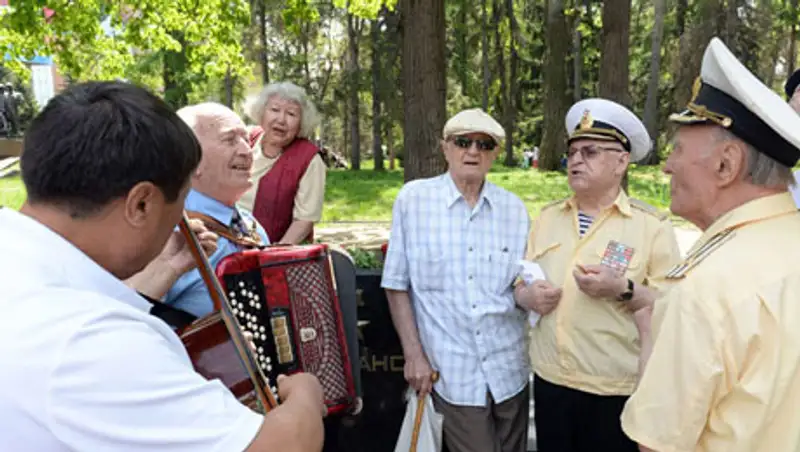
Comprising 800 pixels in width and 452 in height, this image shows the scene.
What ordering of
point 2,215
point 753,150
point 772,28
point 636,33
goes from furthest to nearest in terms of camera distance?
point 636,33, point 772,28, point 753,150, point 2,215

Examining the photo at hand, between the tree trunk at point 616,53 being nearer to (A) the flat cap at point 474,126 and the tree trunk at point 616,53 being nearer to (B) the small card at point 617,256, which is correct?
(A) the flat cap at point 474,126

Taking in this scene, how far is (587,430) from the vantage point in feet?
9.12

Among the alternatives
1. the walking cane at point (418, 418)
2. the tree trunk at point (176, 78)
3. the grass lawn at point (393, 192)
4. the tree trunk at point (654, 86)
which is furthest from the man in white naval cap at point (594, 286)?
the tree trunk at point (654, 86)

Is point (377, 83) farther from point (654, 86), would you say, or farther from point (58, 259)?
point (58, 259)

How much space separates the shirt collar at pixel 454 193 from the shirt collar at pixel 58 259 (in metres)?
2.06

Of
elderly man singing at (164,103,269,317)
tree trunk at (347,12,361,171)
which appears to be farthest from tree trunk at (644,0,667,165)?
elderly man singing at (164,103,269,317)

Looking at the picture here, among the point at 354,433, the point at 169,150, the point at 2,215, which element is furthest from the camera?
the point at 354,433

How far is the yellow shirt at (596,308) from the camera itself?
2688 millimetres

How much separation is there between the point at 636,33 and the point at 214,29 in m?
30.6

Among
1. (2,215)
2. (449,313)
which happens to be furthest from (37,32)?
(2,215)

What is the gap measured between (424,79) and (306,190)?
2.19m

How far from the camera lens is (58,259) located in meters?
1.08

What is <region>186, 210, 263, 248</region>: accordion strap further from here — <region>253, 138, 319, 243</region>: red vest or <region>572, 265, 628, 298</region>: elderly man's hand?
<region>572, 265, 628, 298</region>: elderly man's hand

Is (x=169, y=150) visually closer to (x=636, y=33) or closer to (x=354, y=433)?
(x=354, y=433)
